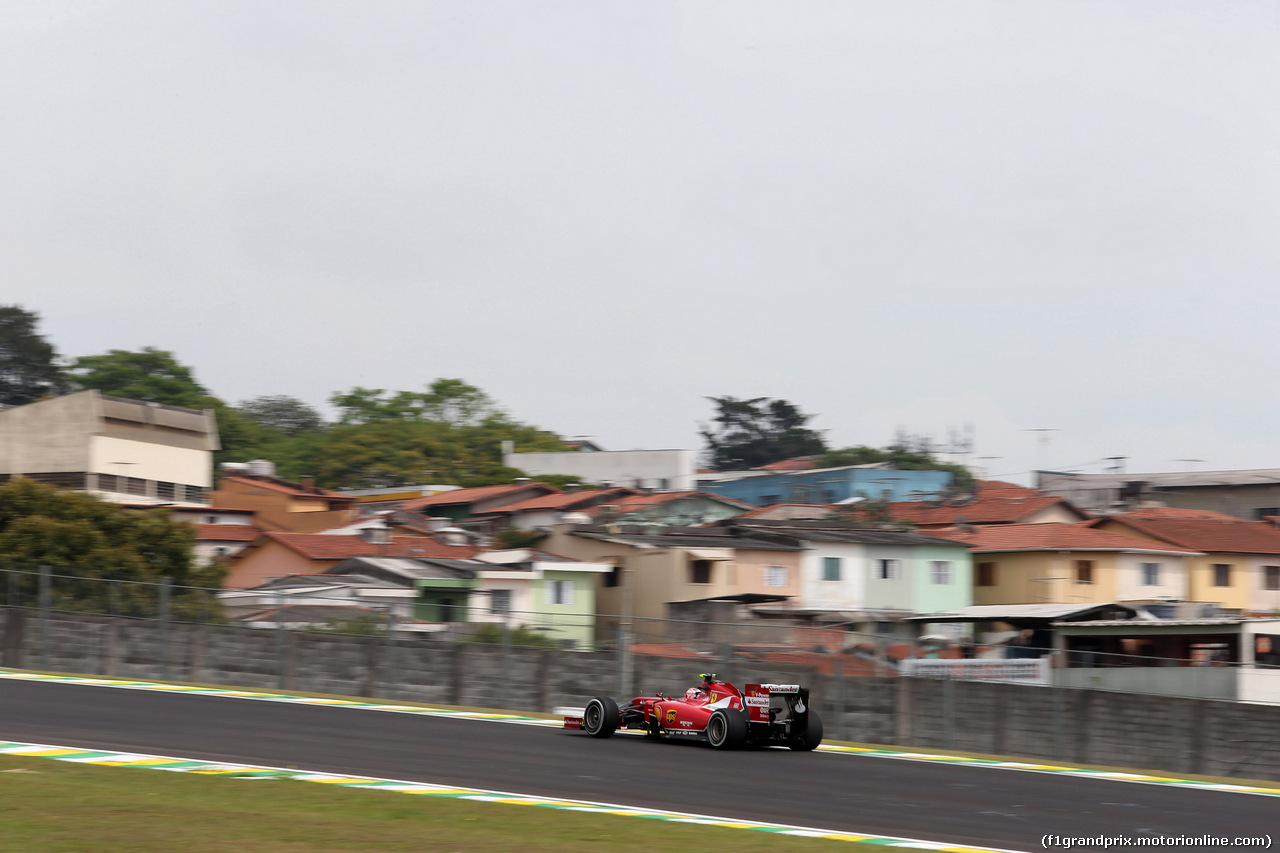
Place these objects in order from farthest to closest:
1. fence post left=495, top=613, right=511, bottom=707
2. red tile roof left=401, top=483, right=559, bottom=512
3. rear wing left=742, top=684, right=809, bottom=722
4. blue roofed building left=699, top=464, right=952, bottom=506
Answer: blue roofed building left=699, top=464, right=952, bottom=506, red tile roof left=401, top=483, right=559, bottom=512, fence post left=495, top=613, right=511, bottom=707, rear wing left=742, top=684, right=809, bottom=722

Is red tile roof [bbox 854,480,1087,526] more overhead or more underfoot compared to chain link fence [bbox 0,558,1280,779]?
Answer: more overhead

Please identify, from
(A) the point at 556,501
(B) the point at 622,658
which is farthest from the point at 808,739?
(A) the point at 556,501

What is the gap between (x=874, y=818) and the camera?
39.3 feet

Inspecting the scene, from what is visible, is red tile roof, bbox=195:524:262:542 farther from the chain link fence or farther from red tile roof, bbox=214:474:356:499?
the chain link fence

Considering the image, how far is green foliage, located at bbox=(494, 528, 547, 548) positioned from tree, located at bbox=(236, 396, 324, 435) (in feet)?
243

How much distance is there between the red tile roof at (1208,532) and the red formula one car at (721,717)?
4631 centimetres

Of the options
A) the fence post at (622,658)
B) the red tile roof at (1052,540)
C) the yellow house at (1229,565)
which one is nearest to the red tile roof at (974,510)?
the red tile roof at (1052,540)

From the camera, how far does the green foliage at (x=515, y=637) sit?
2625 centimetres

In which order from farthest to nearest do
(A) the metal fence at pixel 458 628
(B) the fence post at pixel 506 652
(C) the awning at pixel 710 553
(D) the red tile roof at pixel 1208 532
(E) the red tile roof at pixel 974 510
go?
(E) the red tile roof at pixel 974 510 → (D) the red tile roof at pixel 1208 532 → (C) the awning at pixel 710 553 → (A) the metal fence at pixel 458 628 → (B) the fence post at pixel 506 652

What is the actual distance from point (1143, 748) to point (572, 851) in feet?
57.6

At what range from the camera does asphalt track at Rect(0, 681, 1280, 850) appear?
12.1 m

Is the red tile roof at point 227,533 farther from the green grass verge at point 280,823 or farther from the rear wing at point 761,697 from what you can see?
the green grass verge at point 280,823

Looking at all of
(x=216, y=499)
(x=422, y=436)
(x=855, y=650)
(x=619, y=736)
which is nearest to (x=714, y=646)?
(x=855, y=650)

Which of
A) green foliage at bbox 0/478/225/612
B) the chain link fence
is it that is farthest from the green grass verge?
green foliage at bbox 0/478/225/612
